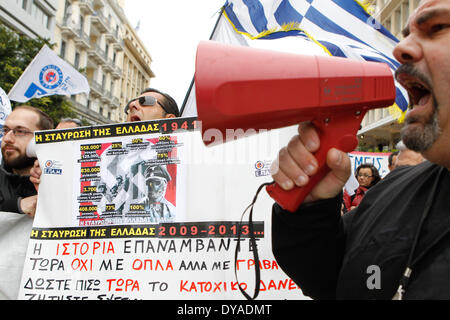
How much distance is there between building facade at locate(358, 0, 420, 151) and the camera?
21078 mm

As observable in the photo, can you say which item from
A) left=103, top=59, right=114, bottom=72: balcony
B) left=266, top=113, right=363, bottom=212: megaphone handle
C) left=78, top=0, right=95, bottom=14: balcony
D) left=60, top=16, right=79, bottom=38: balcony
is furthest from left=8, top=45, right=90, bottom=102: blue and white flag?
left=103, top=59, right=114, bottom=72: balcony

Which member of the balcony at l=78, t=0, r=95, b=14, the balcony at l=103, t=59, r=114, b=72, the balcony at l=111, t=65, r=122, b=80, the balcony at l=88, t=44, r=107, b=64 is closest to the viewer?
the balcony at l=78, t=0, r=95, b=14

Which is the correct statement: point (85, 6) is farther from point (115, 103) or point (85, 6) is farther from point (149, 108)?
point (149, 108)

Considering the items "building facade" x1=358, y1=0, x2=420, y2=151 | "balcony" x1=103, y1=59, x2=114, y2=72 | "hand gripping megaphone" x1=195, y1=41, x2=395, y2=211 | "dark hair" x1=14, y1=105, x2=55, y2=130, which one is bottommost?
"hand gripping megaphone" x1=195, y1=41, x2=395, y2=211

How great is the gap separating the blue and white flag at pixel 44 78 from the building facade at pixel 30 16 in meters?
14.5

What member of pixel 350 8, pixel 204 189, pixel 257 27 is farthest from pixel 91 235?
pixel 350 8

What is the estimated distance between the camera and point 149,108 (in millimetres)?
2504

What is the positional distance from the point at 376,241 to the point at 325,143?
0.94 ft

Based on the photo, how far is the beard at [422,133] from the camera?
2.73 ft

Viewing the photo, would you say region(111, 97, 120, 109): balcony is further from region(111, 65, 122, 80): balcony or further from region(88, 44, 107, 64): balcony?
region(88, 44, 107, 64): balcony

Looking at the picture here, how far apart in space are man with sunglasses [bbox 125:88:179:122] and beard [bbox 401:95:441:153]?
6.26 feet

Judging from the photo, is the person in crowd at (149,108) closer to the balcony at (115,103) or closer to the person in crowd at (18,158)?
the person in crowd at (18,158)

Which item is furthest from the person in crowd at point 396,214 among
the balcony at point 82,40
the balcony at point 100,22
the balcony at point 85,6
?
the balcony at point 100,22
